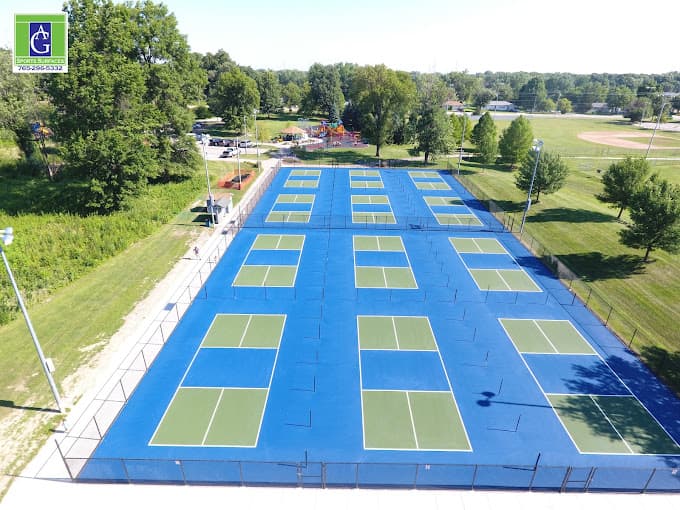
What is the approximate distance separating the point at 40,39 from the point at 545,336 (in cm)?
4486

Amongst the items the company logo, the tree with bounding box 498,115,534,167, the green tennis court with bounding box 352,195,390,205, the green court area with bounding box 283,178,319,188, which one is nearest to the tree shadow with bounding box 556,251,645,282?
the green tennis court with bounding box 352,195,390,205

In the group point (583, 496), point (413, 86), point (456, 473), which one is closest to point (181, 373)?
point (456, 473)

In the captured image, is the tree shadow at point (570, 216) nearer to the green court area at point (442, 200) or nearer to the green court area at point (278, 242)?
the green court area at point (442, 200)

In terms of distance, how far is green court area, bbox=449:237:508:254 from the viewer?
33028 millimetres

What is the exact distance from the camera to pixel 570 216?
39906 mm

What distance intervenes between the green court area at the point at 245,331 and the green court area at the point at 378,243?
1213cm

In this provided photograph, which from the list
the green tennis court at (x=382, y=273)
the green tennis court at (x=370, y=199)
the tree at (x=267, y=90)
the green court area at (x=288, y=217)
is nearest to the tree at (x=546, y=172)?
the green tennis court at (x=370, y=199)

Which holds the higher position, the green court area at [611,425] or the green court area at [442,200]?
the green court area at [442,200]

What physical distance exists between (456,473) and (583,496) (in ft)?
15.1

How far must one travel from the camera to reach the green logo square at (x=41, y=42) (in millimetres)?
30609

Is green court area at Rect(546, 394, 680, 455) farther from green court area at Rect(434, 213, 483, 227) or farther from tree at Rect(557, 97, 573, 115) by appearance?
tree at Rect(557, 97, 573, 115)

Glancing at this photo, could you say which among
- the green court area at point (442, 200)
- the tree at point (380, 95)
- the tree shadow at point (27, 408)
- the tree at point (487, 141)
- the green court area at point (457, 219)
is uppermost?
Result: the tree at point (380, 95)

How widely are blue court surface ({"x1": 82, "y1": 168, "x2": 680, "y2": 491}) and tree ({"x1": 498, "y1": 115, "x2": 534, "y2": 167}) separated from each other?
34.7 meters

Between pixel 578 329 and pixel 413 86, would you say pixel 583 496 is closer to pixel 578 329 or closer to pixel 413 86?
pixel 578 329
